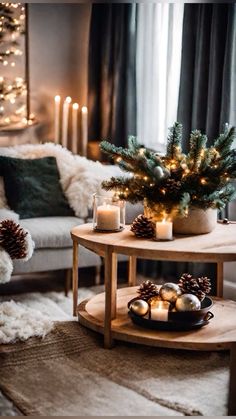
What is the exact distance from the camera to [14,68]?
180 inches

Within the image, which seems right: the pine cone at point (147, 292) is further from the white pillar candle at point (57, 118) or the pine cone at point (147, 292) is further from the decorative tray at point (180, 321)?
the white pillar candle at point (57, 118)

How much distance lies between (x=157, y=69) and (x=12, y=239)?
1679 millimetres

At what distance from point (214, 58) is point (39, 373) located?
1917 mm

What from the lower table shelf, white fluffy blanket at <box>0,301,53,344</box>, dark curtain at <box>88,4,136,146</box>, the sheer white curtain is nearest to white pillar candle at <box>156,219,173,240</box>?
the lower table shelf

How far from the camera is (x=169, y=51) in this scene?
4.08m

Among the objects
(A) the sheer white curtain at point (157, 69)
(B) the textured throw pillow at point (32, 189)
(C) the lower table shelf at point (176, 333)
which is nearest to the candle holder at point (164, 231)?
(C) the lower table shelf at point (176, 333)

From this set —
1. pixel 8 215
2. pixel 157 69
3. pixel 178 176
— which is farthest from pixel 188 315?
pixel 157 69

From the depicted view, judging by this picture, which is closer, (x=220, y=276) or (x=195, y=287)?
(x=195, y=287)

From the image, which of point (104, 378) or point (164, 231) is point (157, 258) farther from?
point (104, 378)

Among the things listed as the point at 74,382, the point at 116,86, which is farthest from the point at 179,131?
the point at 116,86

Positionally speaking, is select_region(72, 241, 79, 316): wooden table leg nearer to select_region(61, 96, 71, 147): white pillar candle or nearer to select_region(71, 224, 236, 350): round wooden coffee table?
select_region(71, 224, 236, 350): round wooden coffee table

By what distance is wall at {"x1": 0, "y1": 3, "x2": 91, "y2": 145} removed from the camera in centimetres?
465

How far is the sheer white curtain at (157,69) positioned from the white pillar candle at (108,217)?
4.41 feet

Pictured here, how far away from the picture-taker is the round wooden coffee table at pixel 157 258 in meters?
2.56
